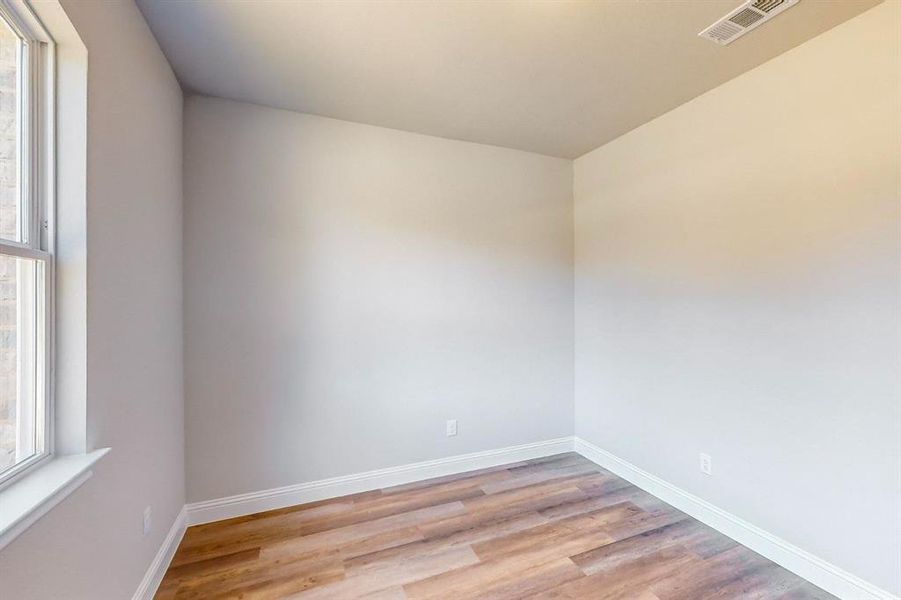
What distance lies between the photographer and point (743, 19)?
1.72 metres

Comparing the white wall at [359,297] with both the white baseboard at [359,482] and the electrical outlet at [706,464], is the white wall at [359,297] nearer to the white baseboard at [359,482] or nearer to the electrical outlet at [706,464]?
the white baseboard at [359,482]

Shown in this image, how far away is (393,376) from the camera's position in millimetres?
2799

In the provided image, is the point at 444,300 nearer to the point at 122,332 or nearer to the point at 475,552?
the point at 475,552

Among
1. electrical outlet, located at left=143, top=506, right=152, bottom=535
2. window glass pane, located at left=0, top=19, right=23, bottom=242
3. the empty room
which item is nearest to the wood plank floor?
the empty room

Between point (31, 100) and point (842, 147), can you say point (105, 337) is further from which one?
point (842, 147)

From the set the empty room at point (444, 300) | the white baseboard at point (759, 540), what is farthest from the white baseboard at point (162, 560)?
the white baseboard at point (759, 540)

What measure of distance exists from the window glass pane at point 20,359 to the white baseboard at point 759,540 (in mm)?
3240

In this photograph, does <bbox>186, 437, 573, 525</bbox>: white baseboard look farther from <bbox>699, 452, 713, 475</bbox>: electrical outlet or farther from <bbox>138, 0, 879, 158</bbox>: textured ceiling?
<bbox>138, 0, 879, 158</bbox>: textured ceiling

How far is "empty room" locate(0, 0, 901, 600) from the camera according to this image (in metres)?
1.27

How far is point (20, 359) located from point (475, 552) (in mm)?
2109

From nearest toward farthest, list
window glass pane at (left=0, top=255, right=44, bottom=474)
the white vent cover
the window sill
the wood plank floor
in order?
1. the window sill
2. window glass pane at (left=0, top=255, right=44, bottom=474)
3. the white vent cover
4. the wood plank floor

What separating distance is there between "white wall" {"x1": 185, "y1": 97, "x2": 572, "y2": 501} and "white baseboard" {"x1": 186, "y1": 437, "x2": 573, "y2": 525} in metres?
0.06

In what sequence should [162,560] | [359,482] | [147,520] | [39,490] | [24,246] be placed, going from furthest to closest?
[359,482], [162,560], [147,520], [24,246], [39,490]

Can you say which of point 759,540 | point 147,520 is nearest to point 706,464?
point 759,540
